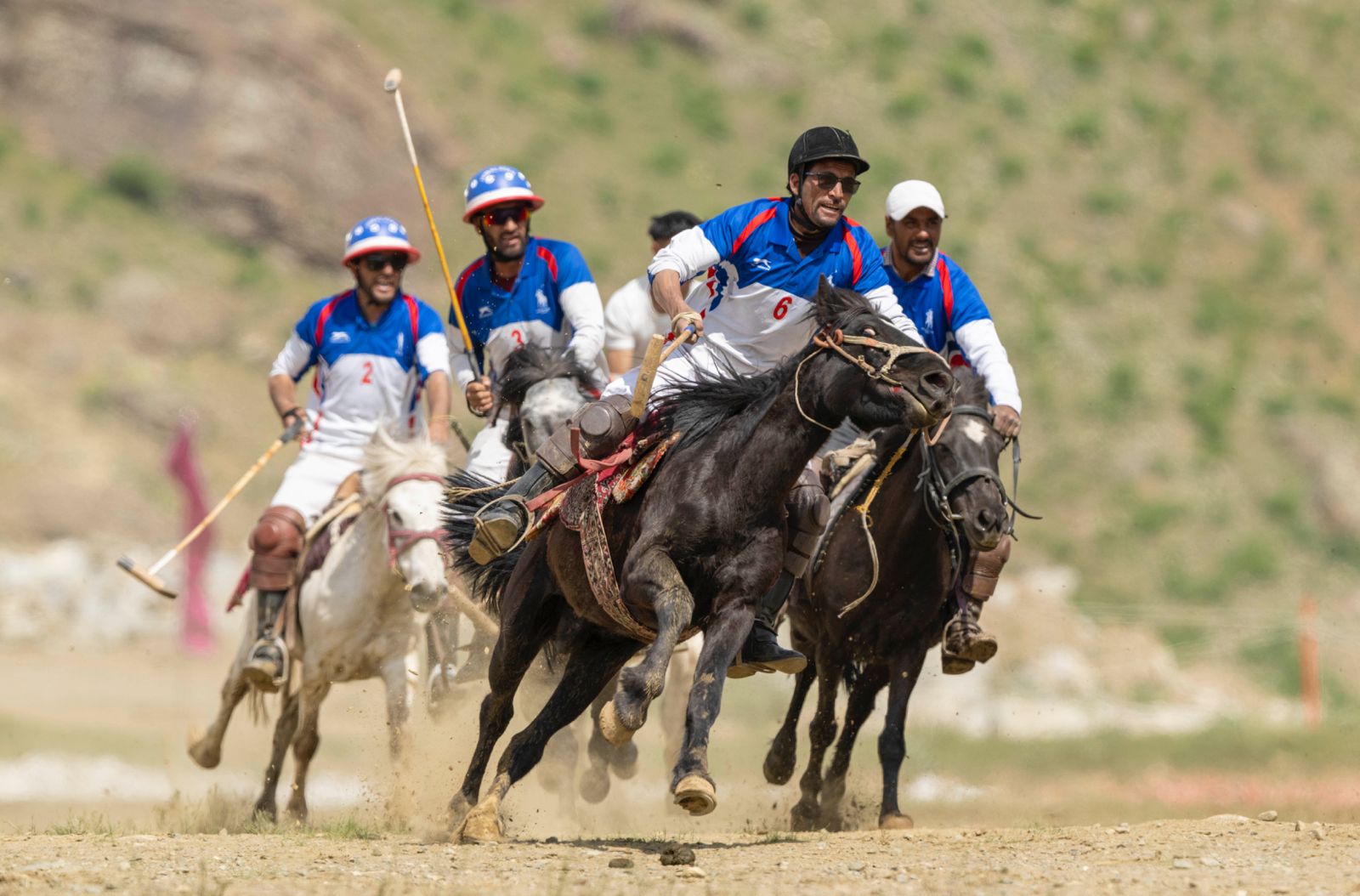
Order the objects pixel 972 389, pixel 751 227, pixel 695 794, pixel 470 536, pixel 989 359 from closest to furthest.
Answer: pixel 695 794 < pixel 751 227 < pixel 470 536 < pixel 972 389 < pixel 989 359

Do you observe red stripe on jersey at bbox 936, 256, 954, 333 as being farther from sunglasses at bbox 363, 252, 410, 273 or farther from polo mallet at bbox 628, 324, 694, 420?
sunglasses at bbox 363, 252, 410, 273

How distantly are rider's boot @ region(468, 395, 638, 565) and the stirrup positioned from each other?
2913mm

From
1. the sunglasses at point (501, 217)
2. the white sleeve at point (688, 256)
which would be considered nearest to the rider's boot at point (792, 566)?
the white sleeve at point (688, 256)

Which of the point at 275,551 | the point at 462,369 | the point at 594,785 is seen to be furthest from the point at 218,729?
the point at 462,369

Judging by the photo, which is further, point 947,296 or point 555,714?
point 947,296

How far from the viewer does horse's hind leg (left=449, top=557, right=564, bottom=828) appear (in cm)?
863

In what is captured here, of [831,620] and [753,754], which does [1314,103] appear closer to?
[753,754]

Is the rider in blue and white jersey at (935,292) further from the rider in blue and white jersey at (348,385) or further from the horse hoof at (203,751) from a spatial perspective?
the horse hoof at (203,751)

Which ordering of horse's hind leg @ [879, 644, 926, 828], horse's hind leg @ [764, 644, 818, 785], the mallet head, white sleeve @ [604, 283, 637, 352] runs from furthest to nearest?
white sleeve @ [604, 283, 637, 352], the mallet head, horse's hind leg @ [764, 644, 818, 785], horse's hind leg @ [879, 644, 926, 828]

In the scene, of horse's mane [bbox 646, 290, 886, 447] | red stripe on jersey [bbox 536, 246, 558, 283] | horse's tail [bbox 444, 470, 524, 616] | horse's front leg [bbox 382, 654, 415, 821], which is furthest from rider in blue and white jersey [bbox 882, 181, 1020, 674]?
horse's front leg [bbox 382, 654, 415, 821]

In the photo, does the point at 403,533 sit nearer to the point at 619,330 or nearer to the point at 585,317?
the point at 585,317

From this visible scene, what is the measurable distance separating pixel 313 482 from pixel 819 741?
3647 millimetres

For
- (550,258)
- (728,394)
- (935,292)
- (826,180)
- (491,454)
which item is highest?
(550,258)

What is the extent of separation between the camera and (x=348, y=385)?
11.8 meters
